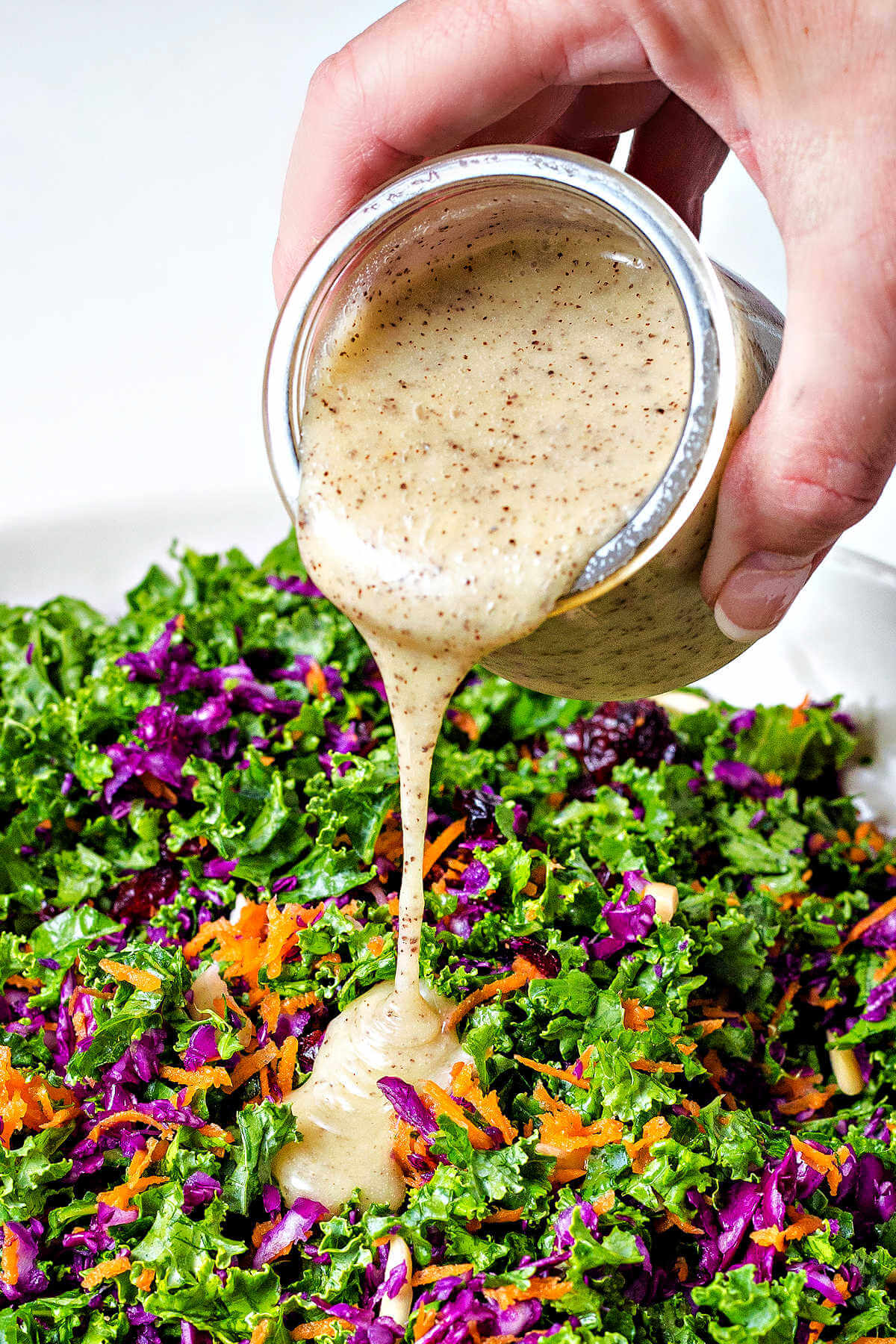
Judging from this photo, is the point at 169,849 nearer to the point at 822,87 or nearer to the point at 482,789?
the point at 482,789

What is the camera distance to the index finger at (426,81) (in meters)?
2.15

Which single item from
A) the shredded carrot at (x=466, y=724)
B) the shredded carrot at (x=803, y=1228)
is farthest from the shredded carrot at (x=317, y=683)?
the shredded carrot at (x=803, y=1228)

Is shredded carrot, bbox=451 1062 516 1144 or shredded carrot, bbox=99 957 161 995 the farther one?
shredded carrot, bbox=99 957 161 995

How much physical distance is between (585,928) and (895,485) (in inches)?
111

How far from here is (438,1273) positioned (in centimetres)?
212

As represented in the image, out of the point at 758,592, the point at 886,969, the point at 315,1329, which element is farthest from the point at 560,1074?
the point at 886,969

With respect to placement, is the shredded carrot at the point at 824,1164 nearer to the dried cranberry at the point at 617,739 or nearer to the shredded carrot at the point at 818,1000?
the shredded carrot at the point at 818,1000

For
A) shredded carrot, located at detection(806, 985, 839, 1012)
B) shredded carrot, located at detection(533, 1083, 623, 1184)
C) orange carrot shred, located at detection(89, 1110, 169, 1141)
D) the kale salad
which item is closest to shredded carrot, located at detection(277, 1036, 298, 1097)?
the kale salad

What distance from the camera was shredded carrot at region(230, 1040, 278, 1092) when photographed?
96.0 inches

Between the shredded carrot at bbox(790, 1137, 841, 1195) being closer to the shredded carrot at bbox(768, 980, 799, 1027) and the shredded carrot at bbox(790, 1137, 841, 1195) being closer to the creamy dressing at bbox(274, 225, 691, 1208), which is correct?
the shredded carrot at bbox(768, 980, 799, 1027)

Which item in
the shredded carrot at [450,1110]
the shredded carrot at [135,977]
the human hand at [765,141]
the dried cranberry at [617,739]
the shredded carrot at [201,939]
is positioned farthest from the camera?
the dried cranberry at [617,739]

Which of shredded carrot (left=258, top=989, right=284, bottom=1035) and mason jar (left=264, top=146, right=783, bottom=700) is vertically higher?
mason jar (left=264, top=146, right=783, bottom=700)

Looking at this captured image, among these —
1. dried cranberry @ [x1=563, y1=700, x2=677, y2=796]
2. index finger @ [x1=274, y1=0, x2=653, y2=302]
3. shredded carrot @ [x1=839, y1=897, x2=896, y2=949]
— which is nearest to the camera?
index finger @ [x1=274, y1=0, x2=653, y2=302]

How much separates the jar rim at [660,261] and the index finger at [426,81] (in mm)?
345
